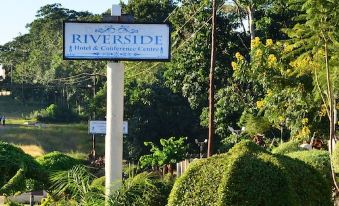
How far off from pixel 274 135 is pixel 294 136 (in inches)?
279

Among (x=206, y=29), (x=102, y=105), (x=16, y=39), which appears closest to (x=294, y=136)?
(x=206, y=29)

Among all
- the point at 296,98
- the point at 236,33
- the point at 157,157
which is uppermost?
the point at 236,33

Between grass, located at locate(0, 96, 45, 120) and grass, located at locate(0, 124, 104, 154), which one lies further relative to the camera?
grass, located at locate(0, 96, 45, 120)

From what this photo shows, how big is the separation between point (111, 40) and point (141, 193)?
3449mm

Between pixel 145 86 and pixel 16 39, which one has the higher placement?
pixel 16 39

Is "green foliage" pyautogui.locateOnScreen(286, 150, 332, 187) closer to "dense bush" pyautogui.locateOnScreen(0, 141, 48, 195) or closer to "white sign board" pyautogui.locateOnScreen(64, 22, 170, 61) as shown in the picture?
"white sign board" pyautogui.locateOnScreen(64, 22, 170, 61)

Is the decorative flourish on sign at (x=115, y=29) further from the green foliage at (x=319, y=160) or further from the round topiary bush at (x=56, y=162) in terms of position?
the round topiary bush at (x=56, y=162)

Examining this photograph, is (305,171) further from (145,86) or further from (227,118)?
(145,86)

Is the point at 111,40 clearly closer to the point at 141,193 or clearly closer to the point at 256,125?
the point at 141,193

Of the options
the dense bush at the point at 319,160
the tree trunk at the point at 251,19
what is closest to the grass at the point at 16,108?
the tree trunk at the point at 251,19

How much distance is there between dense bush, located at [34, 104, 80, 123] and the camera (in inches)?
2365

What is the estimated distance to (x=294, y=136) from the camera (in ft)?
72.9

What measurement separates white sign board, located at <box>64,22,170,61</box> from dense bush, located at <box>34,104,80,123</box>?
159ft

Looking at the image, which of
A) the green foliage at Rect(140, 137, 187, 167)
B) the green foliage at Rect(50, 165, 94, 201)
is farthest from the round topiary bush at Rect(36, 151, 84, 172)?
the green foliage at Rect(50, 165, 94, 201)
